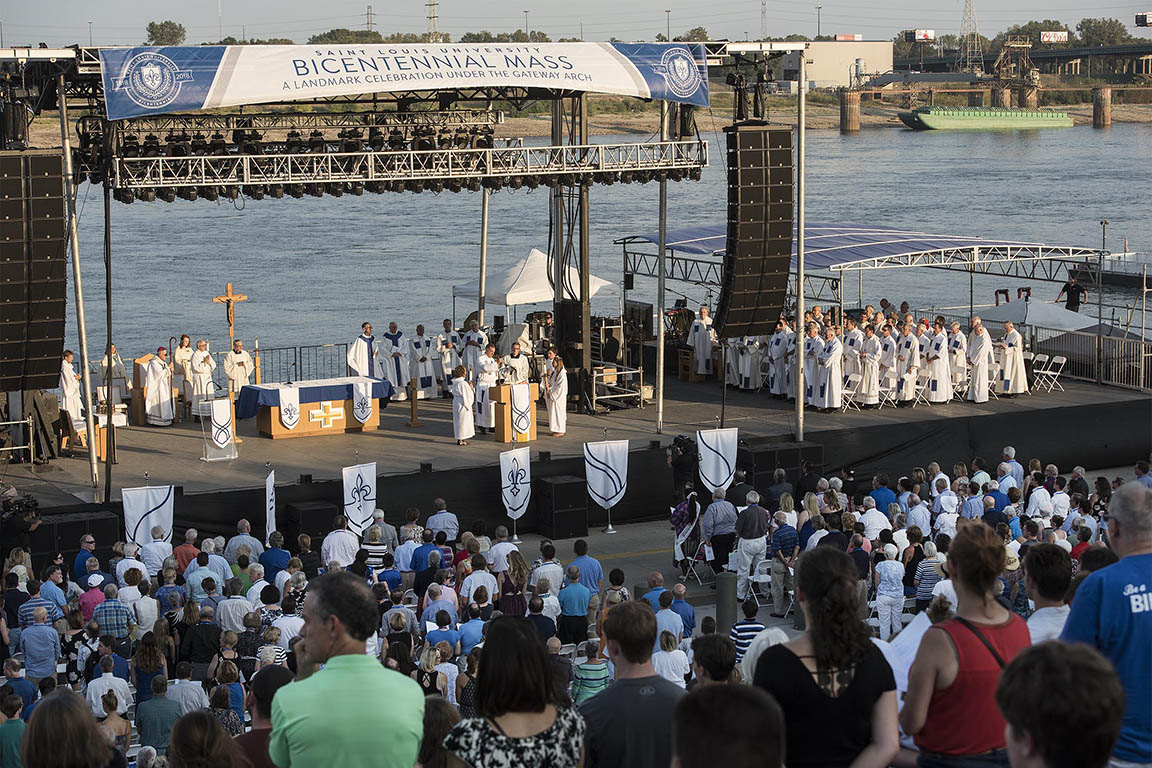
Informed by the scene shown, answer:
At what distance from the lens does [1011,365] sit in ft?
72.7

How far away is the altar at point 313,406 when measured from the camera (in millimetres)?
19781

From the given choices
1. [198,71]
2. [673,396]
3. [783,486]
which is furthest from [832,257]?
[198,71]

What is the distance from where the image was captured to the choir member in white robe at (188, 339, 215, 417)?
68.3 ft

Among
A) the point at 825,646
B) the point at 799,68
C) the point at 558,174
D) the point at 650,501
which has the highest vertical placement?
the point at 799,68

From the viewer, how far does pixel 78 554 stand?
14297 millimetres

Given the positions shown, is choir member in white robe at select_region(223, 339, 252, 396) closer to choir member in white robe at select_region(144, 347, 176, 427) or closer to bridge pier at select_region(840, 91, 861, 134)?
choir member in white robe at select_region(144, 347, 176, 427)

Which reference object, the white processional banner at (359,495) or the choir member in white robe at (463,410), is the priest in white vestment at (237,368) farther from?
the white processional banner at (359,495)

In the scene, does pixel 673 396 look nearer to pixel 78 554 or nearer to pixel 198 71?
pixel 198 71

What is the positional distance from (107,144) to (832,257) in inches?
426

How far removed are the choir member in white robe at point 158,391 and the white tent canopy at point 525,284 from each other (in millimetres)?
5264

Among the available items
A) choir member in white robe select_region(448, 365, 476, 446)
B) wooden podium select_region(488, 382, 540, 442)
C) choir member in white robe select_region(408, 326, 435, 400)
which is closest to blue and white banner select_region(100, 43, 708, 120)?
choir member in white robe select_region(448, 365, 476, 446)

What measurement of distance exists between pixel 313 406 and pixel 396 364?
290 cm

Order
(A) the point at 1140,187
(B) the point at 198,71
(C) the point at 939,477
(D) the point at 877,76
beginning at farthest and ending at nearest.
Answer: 1. (D) the point at 877,76
2. (A) the point at 1140,187
3. (B) the point at 198,71
4. (C) the point at 939,477

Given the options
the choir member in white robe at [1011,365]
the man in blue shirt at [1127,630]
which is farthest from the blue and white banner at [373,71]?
the man in blue shirt at [1127,630]
